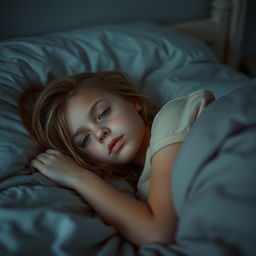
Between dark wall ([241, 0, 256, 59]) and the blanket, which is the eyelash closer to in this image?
the blanket

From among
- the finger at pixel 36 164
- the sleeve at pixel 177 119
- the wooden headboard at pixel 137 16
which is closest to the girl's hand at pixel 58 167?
the finger at pixel 36 164

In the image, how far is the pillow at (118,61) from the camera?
105 centimetres

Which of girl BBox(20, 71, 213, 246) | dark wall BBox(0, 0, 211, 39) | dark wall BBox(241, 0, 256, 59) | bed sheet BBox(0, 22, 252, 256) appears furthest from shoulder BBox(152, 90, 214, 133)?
dark wall BBox(241, 0, 256, 59)

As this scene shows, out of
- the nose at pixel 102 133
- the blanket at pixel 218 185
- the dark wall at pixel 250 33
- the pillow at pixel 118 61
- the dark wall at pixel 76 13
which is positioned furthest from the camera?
the dark wall at pixel 250 33

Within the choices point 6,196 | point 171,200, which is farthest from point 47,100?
point 171,200

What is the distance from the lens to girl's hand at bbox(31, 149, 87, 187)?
879mm

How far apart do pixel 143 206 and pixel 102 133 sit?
0.76 ft

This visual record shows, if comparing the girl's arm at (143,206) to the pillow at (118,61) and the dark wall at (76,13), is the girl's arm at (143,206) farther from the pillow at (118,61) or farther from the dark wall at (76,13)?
the dark wall at (76,13)

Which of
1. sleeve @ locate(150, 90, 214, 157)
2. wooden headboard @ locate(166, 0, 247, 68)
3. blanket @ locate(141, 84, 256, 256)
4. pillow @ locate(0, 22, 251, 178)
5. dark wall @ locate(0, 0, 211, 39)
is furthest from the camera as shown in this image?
wooden headboard @ locate(166, 0, 247, 68)

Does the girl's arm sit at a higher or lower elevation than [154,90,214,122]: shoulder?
lower

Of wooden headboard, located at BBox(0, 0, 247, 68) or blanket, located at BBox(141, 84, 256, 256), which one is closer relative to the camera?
blanket, located at BBox(141, 84, 256, 256)

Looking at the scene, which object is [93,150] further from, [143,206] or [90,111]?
[143,206]

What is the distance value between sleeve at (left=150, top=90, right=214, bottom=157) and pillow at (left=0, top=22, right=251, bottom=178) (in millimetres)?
247

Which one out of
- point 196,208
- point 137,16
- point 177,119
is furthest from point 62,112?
point 137,16
